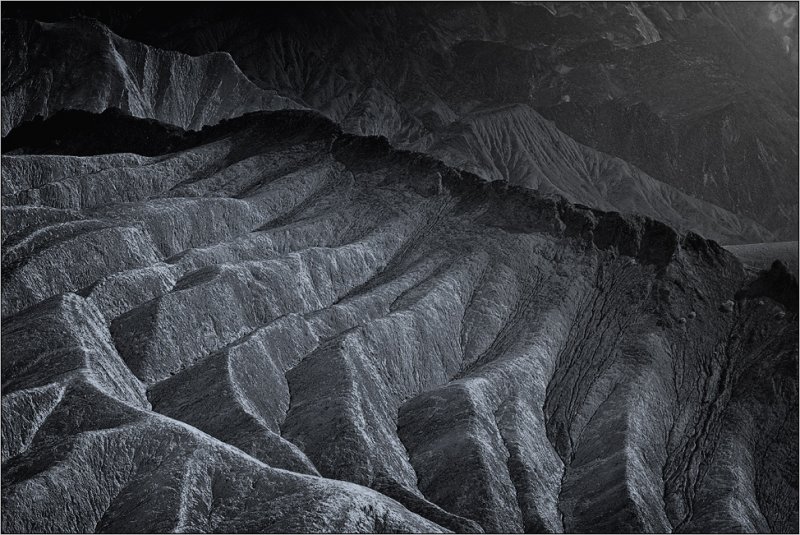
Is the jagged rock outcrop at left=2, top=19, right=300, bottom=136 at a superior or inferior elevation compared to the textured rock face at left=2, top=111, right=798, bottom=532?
superior

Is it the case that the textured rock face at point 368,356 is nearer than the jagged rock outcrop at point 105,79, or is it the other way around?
the textured rock face at point 368,356

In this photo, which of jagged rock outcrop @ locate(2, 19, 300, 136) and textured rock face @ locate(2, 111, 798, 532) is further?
jagged rock outcrop @ locate(2, 19, 300, 136)

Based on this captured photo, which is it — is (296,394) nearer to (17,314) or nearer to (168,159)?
(17,314)

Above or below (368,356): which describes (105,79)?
above

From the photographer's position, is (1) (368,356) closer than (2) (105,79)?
Yes

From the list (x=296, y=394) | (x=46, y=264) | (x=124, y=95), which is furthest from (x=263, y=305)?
(x=124, y=95)

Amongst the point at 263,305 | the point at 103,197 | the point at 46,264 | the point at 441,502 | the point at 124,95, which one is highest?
the point at 124,95

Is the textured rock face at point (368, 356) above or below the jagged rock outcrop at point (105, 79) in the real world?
below

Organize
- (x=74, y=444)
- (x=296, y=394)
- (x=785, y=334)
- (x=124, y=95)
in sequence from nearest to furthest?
(x=74, y=444) → (x=296, y=394) → (x=785, y=334) → (x=124, y=95)
